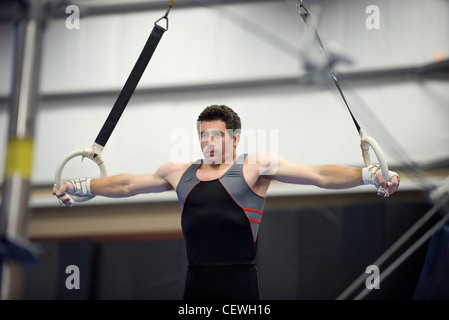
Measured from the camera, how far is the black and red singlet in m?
1.86

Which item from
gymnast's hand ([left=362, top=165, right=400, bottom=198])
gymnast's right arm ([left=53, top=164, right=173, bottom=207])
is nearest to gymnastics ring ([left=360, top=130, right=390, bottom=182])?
gymnast's hand ([left=362, top=165, right=400, bottom=198])

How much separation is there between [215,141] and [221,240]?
0.39 metres

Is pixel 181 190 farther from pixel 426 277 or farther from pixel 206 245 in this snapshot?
pixel 426 277

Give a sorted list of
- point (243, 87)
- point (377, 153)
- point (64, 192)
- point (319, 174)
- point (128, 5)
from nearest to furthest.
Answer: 1. point (377, 153)
2. point (319, 174)
3. point (64, 192)
4. point (243, 87)
5. point (128, 5)

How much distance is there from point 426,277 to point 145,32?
2.84m

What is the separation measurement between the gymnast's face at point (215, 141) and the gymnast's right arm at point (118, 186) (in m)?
0.22

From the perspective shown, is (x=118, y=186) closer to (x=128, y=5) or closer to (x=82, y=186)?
(x=82, y=186)

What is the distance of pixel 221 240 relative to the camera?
6.09 ft

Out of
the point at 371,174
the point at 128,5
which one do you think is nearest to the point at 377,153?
the point at 371,174

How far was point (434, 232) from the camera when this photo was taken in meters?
3.26

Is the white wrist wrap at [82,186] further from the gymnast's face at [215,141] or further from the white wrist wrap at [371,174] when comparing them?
the white wrist wrap at [371,174]

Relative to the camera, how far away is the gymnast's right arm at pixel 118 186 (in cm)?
209

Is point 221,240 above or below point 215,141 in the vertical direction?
below

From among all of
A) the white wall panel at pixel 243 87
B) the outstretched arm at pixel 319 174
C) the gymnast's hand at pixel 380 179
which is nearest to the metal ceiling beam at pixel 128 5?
the white wall panel at pixel 243 87
